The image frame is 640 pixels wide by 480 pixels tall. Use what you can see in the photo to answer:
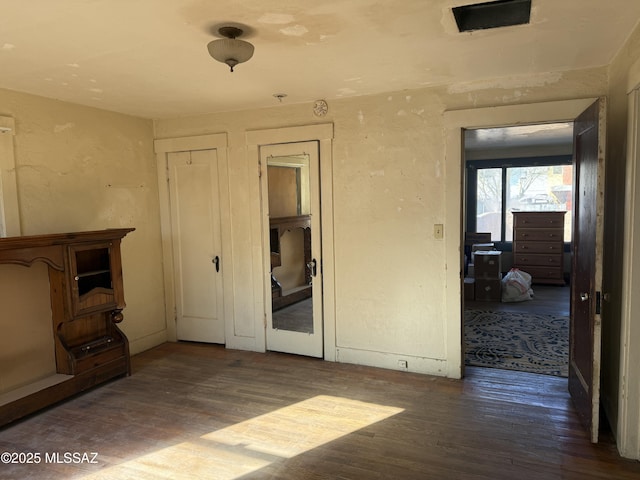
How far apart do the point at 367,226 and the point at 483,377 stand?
64.8 inches

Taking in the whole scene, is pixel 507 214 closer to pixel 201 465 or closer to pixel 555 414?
pixel 555 414

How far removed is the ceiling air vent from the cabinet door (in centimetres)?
317

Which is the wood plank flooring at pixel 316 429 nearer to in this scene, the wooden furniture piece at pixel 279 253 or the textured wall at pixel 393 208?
the textured wall at pixel 393 208

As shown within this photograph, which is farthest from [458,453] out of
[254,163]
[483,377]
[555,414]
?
[254,163]

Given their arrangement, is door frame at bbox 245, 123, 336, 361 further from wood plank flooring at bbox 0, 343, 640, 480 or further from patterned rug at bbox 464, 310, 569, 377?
patterned rug at bbox 464, 310, 569, 377

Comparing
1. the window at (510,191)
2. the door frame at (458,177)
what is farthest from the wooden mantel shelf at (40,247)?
the window at (510,191)

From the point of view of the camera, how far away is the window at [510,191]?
793 centimetres

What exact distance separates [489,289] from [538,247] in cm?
175

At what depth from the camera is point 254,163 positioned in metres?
4.33

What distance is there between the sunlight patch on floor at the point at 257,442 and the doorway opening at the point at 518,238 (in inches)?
71.6

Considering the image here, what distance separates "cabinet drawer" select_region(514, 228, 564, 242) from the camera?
24.1 ft

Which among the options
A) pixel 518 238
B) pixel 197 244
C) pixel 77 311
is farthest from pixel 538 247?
pixel 77 311

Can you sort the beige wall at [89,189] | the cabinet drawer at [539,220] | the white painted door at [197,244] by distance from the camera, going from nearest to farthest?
the beige wall at [89,189] → the white painted door at [197,244] → the cabinet drawer at [539,220]

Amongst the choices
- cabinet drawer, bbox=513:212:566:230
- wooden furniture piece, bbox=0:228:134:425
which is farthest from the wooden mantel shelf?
cabinet drawer, bbox=513:212:566:230
